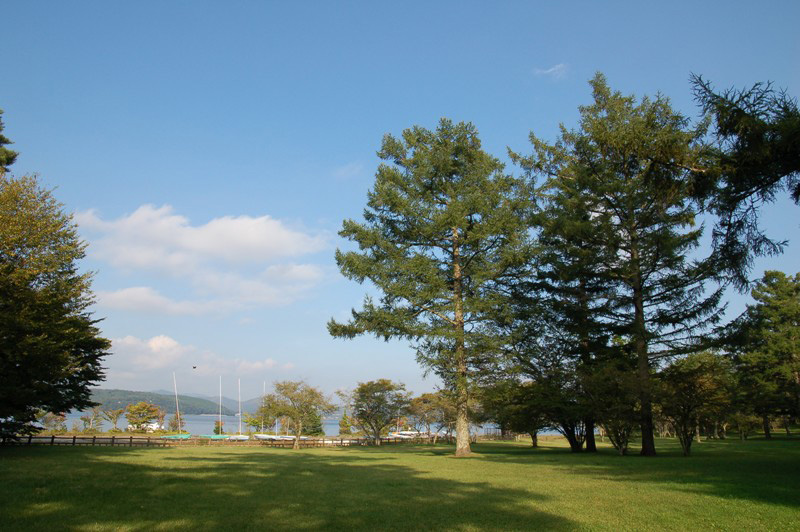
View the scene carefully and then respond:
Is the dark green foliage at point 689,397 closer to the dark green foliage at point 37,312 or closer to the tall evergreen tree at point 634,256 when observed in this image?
the tall evergreen tree at point 634,256

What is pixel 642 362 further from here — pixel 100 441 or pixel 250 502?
pixel 100 441

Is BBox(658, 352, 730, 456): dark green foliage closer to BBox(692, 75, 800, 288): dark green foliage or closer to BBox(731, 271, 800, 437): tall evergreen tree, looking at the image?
BBox(692, 75, 800, 288): dark green foliage

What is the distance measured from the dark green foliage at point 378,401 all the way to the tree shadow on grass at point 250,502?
3731 cm

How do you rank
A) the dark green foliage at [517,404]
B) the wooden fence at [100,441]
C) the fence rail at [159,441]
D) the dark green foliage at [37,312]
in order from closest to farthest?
the dark green foliage at [37,312], the dark green foliage at [517,404], the fence rail at [159,441], the wooden fence at [100,441]

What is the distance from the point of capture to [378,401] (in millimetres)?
50438

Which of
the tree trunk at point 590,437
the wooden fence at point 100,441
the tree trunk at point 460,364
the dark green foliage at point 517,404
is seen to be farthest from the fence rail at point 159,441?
the tree trunk at point 590,437

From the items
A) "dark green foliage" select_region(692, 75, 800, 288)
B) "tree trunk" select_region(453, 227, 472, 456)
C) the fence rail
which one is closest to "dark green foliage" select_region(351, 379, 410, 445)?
the fence rail

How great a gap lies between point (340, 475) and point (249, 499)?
5.68 meters

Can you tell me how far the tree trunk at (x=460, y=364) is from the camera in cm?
2558

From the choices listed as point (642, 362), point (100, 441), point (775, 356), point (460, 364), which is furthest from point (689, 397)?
point (100, 441)

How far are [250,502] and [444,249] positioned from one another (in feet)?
68.1

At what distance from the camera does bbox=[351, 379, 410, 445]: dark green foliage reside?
165 ft

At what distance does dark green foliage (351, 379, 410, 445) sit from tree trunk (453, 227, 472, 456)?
24.4 metres

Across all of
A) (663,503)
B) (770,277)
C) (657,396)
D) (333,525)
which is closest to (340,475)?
(333,525)
